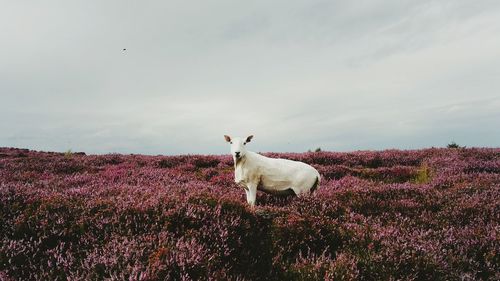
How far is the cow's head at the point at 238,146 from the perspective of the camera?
21.6 feet

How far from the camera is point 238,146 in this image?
6578 millimetres

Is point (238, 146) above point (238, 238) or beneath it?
above

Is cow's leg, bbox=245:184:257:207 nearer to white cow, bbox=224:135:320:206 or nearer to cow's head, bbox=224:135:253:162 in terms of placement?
white cow, bbox=224:135:320:206

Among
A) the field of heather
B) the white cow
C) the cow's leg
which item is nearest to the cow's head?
the white cow

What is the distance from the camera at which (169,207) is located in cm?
497

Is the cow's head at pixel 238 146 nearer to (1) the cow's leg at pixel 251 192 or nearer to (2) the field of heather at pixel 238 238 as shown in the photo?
(1) the cow's leg at pixel 251 192

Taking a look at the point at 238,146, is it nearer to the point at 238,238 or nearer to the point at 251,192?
the point at 251,192

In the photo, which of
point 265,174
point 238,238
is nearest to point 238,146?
point 265,174

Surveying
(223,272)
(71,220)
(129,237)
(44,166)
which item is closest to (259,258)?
(223,272)

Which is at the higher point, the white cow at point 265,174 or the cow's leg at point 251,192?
the white cow at point 265,174

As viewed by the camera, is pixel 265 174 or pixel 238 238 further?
pixel 265 174

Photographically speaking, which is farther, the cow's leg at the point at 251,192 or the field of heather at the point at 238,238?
the cow's leg at the point at 251,192

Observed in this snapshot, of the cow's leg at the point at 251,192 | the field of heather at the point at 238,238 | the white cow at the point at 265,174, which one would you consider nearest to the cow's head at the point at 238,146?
the white cow at the point at 265,174

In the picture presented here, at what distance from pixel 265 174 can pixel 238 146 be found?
0.77 meters
